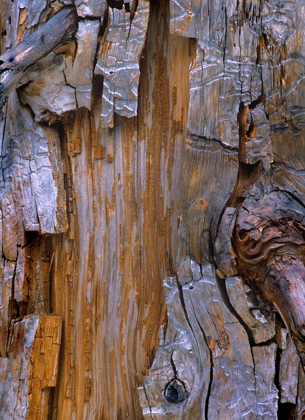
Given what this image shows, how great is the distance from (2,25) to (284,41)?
1.13 m

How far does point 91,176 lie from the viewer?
168 centimetres

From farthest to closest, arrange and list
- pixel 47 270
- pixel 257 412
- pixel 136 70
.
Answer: pixel 47 270, pixel 136 70, pixel 257 412

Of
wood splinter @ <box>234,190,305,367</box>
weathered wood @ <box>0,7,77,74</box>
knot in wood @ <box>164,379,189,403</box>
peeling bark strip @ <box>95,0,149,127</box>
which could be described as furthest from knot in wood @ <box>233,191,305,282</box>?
weathered wood @ <box>0,7,77,74</box>

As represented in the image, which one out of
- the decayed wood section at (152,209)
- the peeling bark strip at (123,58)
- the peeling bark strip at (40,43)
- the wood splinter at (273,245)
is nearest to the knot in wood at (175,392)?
the decayed wood section at (152,209)

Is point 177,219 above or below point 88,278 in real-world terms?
above

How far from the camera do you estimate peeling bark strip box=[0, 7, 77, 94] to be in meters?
1.53

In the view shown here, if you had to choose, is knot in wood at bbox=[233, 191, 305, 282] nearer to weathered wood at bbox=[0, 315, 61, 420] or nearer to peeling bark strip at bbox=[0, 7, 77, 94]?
weathered wood at bbox=[0, 315, 61, 420]

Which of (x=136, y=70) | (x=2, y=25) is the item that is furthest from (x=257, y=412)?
(x=2, y=25)

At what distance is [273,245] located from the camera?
1.49m

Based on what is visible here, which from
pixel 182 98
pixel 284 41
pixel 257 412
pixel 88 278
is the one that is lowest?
pixel 257 412

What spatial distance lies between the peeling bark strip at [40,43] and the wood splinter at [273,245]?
90 cm

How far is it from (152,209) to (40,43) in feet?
2.37

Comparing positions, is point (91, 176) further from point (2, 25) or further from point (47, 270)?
point (2, 25)

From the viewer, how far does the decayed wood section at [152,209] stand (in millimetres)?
1504
